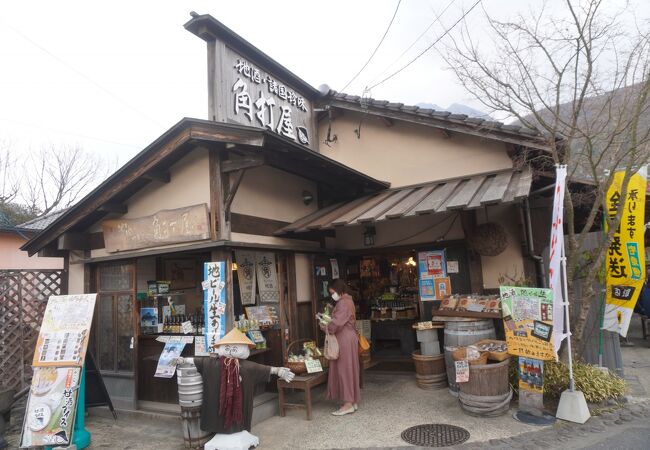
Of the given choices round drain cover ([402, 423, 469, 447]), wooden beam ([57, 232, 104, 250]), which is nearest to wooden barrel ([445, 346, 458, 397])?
round drain cover ([402, 423, 469, 447])

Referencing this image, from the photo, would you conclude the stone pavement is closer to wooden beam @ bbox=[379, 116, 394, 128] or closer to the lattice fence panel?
the lattice fence panel

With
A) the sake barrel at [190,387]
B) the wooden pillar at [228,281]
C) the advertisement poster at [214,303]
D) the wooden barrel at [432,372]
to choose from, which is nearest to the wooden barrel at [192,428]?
the sake barrel at [190,387]

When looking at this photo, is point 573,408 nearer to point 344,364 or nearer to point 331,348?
point 344,364

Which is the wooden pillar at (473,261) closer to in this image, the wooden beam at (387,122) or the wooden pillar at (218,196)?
the wooden beam at (387,122)

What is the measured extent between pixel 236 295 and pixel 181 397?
2322 millimetres

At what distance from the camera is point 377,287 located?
37.3 ft

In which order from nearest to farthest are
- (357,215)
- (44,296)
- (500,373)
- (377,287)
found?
(500,373) → (357,215) → (44,296) → (377,287)

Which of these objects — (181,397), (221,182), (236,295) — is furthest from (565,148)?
(181,397)

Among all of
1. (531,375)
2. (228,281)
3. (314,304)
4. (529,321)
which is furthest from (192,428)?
(529,321)

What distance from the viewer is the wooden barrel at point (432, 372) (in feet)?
24.0

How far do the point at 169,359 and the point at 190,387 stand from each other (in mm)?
1554

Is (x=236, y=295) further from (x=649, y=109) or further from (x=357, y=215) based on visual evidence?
(x=649, y=109)

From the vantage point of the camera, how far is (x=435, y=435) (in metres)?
5.34

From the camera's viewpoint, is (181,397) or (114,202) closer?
(181,397)
